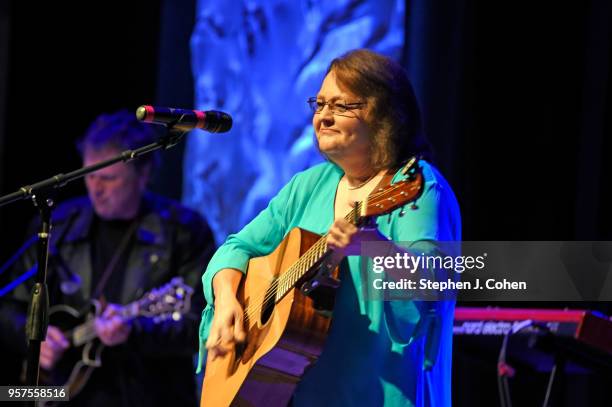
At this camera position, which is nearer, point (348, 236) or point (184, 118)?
point (348, 236)

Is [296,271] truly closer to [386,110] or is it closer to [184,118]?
[386,110]

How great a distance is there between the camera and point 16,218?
5797mm

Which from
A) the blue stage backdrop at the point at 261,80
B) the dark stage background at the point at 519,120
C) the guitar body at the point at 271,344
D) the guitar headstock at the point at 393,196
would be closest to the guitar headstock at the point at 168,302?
the blue stage backdrop at the point at 261,80

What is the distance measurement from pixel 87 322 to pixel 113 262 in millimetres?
320

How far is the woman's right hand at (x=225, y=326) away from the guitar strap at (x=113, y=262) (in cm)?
181

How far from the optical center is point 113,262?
4.66 m

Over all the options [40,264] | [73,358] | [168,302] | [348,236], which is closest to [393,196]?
[348,236]

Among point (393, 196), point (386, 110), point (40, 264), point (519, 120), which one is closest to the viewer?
point (393, 196)

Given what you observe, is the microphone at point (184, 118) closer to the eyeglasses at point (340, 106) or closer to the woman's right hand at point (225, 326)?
the eyeglasses at point (340, 106)

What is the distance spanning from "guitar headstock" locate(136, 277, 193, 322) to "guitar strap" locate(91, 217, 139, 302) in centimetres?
23

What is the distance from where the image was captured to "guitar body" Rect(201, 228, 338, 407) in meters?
2.58

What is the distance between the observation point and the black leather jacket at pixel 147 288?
14.5ft

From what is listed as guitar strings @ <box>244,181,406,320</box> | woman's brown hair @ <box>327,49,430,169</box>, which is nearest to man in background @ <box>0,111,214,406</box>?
guitar strings @ <box>244,181,406,320</box>

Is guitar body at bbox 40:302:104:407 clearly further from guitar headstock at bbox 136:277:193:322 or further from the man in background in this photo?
guitar headstock at bbox 136:277:193:322
